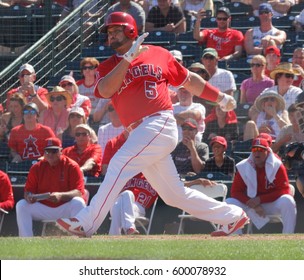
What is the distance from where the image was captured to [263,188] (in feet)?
39.7

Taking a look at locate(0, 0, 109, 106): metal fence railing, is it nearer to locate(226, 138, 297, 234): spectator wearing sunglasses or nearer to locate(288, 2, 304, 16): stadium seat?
locate(288, 2, 304, 16): stadium seat

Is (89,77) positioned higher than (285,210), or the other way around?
(89,77)

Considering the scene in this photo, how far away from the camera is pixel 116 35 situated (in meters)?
8.88

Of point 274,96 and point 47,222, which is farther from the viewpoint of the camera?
point 274,96

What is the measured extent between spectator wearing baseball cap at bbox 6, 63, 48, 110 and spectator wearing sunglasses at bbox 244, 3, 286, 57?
3.02m

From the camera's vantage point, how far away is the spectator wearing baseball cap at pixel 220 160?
1259cm

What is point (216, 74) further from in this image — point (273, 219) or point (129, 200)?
point (129, 200)

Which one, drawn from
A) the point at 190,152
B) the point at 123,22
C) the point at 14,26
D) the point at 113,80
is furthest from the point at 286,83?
the point at 14,26

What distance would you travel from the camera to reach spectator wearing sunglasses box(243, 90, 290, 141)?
13.1m

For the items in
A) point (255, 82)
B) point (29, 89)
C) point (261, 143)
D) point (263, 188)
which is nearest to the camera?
point (261, 143)

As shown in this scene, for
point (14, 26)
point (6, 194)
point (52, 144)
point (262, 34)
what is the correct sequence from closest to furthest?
1. point (52, 144)
2. point (6, 194)
3. point (262, 34)
4. point (14, 26)

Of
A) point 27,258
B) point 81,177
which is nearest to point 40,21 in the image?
point 81,177

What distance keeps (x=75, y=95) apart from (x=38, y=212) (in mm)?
2610

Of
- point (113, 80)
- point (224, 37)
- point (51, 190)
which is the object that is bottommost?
point (51, 190)
